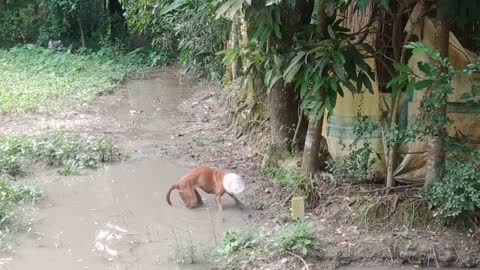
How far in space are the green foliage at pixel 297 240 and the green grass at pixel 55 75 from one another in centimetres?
553

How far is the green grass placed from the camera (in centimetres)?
924

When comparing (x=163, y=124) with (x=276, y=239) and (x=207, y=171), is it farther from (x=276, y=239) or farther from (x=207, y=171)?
(x=276, y=239)

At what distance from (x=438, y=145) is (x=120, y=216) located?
2667 mm

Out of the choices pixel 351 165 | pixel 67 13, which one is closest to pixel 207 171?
Answer: pixel 351 165

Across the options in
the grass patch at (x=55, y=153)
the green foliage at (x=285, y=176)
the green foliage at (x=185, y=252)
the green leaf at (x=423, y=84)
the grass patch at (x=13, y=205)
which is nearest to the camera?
the green leaf at (x=423, y=84)

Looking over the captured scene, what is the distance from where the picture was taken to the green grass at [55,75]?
9.24 m

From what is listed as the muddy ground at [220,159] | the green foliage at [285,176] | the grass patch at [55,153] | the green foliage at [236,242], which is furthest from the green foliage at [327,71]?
the grass patch at [55,153]

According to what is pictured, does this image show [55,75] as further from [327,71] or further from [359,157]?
[327,71]

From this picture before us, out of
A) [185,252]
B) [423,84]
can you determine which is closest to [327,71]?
[423,84]

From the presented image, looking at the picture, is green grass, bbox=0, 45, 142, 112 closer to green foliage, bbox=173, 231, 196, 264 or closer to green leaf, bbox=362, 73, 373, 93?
green foliage, bbox=173, 231, 196, 264

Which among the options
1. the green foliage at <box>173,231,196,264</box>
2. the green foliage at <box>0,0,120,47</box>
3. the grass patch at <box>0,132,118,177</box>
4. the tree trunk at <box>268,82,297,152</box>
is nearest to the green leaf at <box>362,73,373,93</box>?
the tree trunk at <box>268,82,297,152</box>

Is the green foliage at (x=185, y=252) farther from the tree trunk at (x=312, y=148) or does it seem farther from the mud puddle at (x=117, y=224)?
the tree trunk at (x=312, y=148)

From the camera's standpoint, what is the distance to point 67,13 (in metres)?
15.5

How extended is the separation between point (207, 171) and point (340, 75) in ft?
5.23
